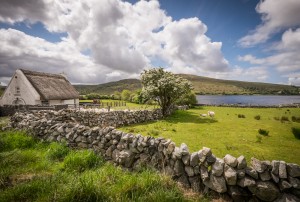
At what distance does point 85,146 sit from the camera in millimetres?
7738

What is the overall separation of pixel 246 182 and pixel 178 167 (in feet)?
6.04

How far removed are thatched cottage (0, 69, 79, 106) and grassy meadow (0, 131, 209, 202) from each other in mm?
25176

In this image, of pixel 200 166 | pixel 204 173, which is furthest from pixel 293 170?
pixel 200 166

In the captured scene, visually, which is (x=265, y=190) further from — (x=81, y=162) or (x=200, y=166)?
(x=81, y=162)

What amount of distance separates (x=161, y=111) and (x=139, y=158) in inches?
830

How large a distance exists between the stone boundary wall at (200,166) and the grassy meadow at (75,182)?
0.60 metres

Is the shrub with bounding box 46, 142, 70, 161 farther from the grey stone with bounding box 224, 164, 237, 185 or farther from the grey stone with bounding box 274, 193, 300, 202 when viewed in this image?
the grey stone with bounding box 274, 193, 300, 202

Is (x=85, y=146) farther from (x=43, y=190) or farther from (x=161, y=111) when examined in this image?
(x=161, y=111)

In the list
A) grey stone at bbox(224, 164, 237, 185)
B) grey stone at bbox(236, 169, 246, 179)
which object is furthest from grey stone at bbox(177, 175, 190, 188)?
grey stone at bbox(236, 169, 246, 179)

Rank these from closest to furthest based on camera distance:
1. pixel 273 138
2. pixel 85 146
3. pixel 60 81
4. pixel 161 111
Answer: pixel 85 146, pixel 273 138, pixel 161 111, pixel 60 81

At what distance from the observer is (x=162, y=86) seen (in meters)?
23.7

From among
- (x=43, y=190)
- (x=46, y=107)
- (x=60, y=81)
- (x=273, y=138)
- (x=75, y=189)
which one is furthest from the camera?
(x=60, y=81)

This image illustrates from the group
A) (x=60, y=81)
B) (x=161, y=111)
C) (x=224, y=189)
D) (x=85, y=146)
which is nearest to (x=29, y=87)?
(x=60, y=81)

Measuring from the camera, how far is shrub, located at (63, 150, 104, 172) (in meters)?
5.70
